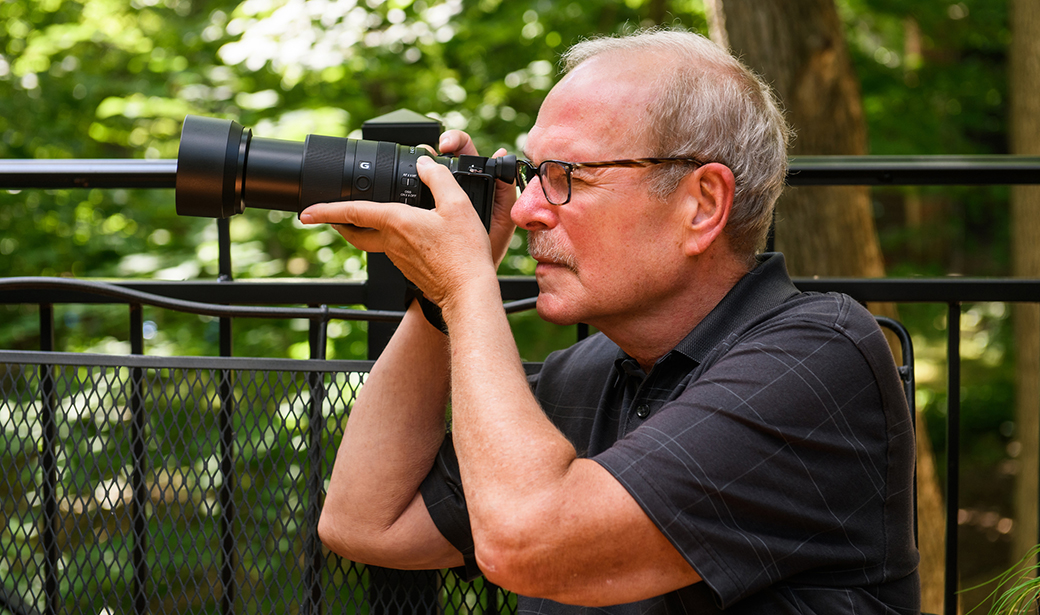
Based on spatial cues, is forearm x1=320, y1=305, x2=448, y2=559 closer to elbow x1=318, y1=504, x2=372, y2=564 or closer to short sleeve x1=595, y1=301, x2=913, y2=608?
elbow x1=318, y1=504, x2=372, y2=564

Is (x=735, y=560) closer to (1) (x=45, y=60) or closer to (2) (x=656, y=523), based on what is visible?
(2) (x=656, y=523)

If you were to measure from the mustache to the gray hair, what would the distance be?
16cm

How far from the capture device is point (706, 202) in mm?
1322

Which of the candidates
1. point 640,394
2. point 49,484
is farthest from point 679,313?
point 49,484

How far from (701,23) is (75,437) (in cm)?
480

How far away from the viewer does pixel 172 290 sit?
5.61ft

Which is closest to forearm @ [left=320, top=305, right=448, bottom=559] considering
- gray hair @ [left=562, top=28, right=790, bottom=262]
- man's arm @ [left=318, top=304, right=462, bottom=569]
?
man's arm @ [left=318, top=304, right=462, bottom=569]

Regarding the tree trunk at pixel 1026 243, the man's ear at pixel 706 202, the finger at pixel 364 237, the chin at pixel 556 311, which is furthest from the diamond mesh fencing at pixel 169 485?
the tree trunk at pixel 1026 243

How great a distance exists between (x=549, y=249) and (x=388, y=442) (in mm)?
432

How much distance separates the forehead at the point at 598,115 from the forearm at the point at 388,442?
378 millimetres

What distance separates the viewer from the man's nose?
1.34 m

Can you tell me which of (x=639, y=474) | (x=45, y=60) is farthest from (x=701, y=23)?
(x=639, y=474)

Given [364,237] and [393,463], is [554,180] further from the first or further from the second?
[393,463]

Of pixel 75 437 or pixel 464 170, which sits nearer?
pixel 464 170
